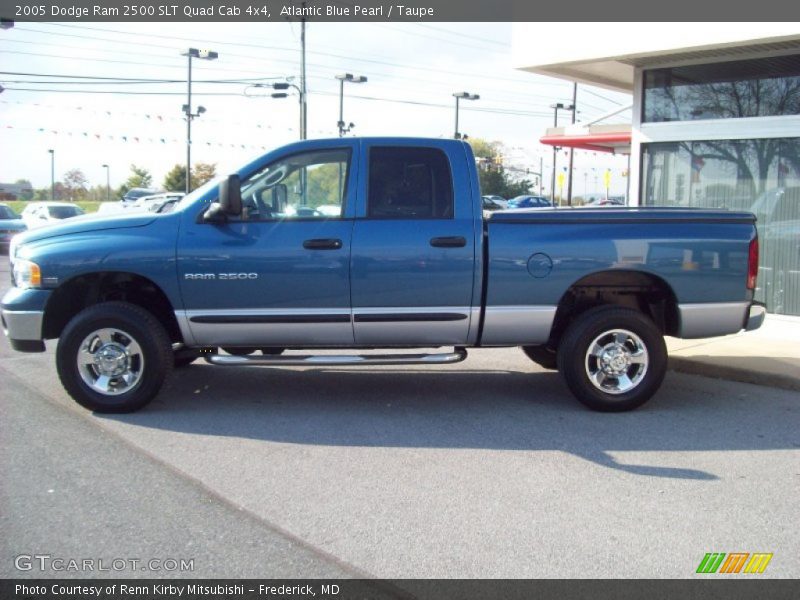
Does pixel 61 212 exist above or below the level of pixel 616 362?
above

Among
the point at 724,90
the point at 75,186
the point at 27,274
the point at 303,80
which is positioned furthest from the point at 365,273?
the point at 75,186

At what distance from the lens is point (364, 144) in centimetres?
656

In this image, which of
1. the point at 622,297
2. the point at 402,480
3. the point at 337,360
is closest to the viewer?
the point at 402,480

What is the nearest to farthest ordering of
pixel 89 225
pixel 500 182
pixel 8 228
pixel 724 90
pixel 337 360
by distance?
pixel 337 360 < pixel 89 225 < pixel 724 90 < pixel 8 228 < pixel 500 182

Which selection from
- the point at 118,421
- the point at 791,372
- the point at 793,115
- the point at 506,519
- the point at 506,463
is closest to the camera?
the point at 506,519

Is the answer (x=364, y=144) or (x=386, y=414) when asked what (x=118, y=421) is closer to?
(x=386, y=414)

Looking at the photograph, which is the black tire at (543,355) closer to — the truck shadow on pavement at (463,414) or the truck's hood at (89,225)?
the truck shadow on pavement at (463,414)

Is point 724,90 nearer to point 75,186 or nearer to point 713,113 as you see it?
point 713,113

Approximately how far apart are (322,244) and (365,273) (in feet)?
1.30

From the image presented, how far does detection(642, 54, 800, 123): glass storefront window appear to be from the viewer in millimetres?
10266

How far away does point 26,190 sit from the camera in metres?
104

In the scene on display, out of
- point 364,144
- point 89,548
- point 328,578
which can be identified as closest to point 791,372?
point 364,144

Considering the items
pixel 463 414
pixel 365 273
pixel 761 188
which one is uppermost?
pixel 761 188

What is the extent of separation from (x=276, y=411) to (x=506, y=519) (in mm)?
2710
